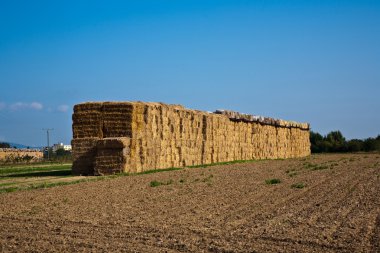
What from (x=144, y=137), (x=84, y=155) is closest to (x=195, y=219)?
(x=84, y=155)

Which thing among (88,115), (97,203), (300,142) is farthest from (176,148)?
(300,142)

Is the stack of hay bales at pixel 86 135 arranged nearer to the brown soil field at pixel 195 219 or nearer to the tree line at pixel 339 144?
the brown soil field at pixel 195 219

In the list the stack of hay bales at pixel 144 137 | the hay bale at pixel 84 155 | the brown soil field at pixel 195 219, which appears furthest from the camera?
the hay bale at pixel 84 155

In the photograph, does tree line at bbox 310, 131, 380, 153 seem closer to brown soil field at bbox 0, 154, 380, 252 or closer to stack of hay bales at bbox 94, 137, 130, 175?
stack of hay bales at bbox 94, 137, 130, 175

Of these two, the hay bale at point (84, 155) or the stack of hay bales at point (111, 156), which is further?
the hay bale at point (84, 155)

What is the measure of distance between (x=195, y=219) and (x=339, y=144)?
3030 inches

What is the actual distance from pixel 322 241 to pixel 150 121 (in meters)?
19.5

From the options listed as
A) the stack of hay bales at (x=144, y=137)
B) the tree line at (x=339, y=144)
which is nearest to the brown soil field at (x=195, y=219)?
the stack of hay bales at (x=144, y=137)

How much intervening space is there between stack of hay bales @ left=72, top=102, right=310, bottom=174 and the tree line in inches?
1895

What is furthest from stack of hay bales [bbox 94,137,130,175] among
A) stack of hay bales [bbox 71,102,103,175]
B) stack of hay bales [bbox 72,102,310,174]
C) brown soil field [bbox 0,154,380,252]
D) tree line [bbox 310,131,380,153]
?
tree line [bbox 310,131,380,153]

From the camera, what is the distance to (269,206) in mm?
12141

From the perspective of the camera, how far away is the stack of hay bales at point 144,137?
24.4 m

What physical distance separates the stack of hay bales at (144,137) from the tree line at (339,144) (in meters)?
48.1

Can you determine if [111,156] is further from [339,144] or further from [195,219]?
[339,144]
